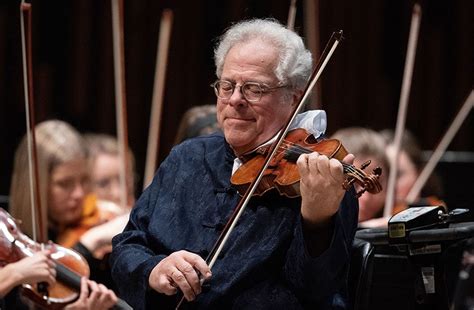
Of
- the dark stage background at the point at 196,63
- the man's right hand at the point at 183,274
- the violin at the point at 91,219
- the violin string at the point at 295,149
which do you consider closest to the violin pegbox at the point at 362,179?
the violin string at the point at 295,149

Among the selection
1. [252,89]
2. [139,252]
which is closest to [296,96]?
[252,89]

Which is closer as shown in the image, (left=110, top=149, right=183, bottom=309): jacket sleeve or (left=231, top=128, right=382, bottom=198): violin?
(left=231, top=128, right=382, bottom=198): violin

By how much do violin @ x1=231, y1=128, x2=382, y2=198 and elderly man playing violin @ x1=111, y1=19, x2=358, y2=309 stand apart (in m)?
0.05

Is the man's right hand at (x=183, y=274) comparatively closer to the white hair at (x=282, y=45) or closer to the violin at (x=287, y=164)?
the violin at (x=287, y=164)

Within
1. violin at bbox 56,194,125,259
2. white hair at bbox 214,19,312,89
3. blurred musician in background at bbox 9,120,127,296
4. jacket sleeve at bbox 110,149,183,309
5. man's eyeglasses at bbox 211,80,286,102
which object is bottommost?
violin at bbox 56,194,125,259

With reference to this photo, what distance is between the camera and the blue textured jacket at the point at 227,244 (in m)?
2.22

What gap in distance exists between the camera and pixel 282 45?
7.83ft

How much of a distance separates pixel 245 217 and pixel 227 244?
0.23 feet

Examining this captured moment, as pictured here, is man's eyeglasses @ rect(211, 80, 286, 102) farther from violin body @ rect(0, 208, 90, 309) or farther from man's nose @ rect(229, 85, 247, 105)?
violin body @ rect(0, 208, 90, 309)

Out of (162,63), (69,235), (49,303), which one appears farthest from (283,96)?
(162,63)

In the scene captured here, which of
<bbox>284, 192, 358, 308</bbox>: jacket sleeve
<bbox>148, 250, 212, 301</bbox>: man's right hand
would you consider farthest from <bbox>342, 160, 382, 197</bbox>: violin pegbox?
<bbox>148, 250, 212, 301</bbox>: man's right hand

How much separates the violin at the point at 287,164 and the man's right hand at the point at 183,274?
8.3 inches

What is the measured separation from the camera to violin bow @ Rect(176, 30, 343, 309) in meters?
2.18

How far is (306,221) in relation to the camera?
85.9 inches
